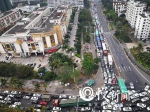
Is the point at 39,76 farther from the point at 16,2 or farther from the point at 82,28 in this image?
the point at 16,2

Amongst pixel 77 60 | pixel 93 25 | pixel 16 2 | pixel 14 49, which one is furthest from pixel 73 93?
pixel 16 2

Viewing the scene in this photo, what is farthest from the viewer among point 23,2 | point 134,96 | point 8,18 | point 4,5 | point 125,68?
point 23,2

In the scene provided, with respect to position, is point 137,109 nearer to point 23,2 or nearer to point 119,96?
point 119,96

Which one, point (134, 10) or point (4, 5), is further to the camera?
point (4, 5)

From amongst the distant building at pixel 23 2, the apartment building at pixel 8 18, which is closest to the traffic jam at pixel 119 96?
the apartment building at pixel 8 18

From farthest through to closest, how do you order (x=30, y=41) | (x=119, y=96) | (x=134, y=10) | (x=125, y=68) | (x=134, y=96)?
(x=134, y=10) < (x=30, y=41) < (x=125, y=68) < (x=119, y=96) < (x=134, y=96)

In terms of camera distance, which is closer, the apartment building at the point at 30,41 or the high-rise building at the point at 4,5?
the apartment building at the point at 30,41

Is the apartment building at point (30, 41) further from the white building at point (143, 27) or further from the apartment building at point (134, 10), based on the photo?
the apartment building at point (134, 10)

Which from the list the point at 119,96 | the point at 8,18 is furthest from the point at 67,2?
the point at 119,96

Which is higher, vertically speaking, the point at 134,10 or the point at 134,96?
the point at 134,10
